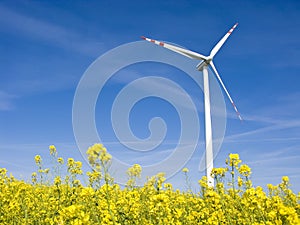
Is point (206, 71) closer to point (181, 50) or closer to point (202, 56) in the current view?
point (202, 56)

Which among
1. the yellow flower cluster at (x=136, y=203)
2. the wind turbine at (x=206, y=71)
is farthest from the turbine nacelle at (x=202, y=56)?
the yellow flower cluster at (x=136, y=203)

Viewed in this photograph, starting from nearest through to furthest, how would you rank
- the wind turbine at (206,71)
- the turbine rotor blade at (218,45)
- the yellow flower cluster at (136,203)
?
the yellow flower cluster at (136,203) < the wind turbine at (206,71) < the turbine rotor blade at (218,45)

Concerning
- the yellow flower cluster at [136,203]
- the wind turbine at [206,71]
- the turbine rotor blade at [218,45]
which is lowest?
the yellow flower cluster at [136,203]

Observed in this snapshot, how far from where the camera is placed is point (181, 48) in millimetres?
20391

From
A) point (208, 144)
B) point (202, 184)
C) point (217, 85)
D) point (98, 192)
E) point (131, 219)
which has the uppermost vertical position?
point (217, 85)

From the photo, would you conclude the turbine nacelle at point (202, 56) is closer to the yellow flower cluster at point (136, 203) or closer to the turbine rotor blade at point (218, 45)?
the turbine rotor blade at point (218, 45)

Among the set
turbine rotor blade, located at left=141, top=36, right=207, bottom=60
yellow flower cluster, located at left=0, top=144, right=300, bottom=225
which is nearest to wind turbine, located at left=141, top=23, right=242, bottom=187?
turbine rotor blade, located at left=141, top=36, right=207, bottom=60

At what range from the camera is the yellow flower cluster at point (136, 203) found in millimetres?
4145

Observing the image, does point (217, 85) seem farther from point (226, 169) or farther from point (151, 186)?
point (226, 169)

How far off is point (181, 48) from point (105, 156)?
55.5 feet

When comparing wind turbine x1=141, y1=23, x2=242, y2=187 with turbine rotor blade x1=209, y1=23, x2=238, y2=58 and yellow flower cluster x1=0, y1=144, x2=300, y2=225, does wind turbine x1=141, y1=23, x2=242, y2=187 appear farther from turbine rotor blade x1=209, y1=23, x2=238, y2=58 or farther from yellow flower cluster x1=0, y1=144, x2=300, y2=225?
yellow flower cluster x1=0, y1=144, x2=300, y2=225

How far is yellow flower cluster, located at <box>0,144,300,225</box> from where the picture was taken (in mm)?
4145

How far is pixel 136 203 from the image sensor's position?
6.28 metres

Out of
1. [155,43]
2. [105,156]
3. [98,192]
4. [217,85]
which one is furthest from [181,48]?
[105,156]
